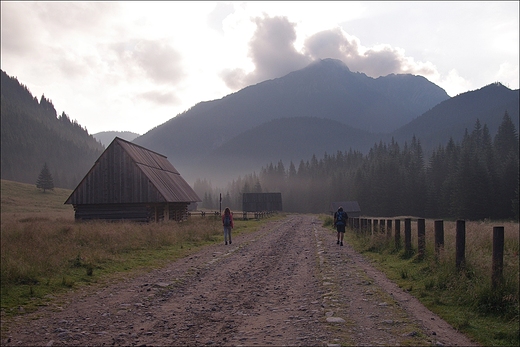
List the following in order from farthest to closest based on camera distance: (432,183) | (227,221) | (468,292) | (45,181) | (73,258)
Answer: (45,181)
(432,183)
(227,221)
(73,258)
(468,292)

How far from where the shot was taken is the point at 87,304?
28.8 feet

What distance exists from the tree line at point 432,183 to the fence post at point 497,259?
6811cm

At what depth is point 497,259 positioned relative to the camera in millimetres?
8914

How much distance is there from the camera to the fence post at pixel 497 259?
338 inches

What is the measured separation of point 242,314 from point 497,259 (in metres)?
5.65

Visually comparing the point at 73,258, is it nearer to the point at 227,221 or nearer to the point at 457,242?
the point at 227,221

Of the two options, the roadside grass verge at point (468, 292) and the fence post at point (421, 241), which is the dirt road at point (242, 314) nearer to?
the roadside grass verge at point (468, 292)

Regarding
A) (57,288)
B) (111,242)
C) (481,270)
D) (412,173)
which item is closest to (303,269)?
(481,270)

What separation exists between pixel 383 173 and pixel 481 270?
312 ft

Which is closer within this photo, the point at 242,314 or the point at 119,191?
the point at 242,314

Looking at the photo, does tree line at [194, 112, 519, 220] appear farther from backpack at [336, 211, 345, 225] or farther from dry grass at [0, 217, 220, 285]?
dry grass at [0, 217, 220, 285]

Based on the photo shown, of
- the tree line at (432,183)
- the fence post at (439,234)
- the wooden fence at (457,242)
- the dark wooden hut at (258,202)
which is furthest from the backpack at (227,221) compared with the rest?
the dark wooden hut at (258,202)

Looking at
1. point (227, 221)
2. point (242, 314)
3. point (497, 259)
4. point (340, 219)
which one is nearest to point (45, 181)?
point (227, 221)

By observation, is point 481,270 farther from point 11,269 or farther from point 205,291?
point 11,269
